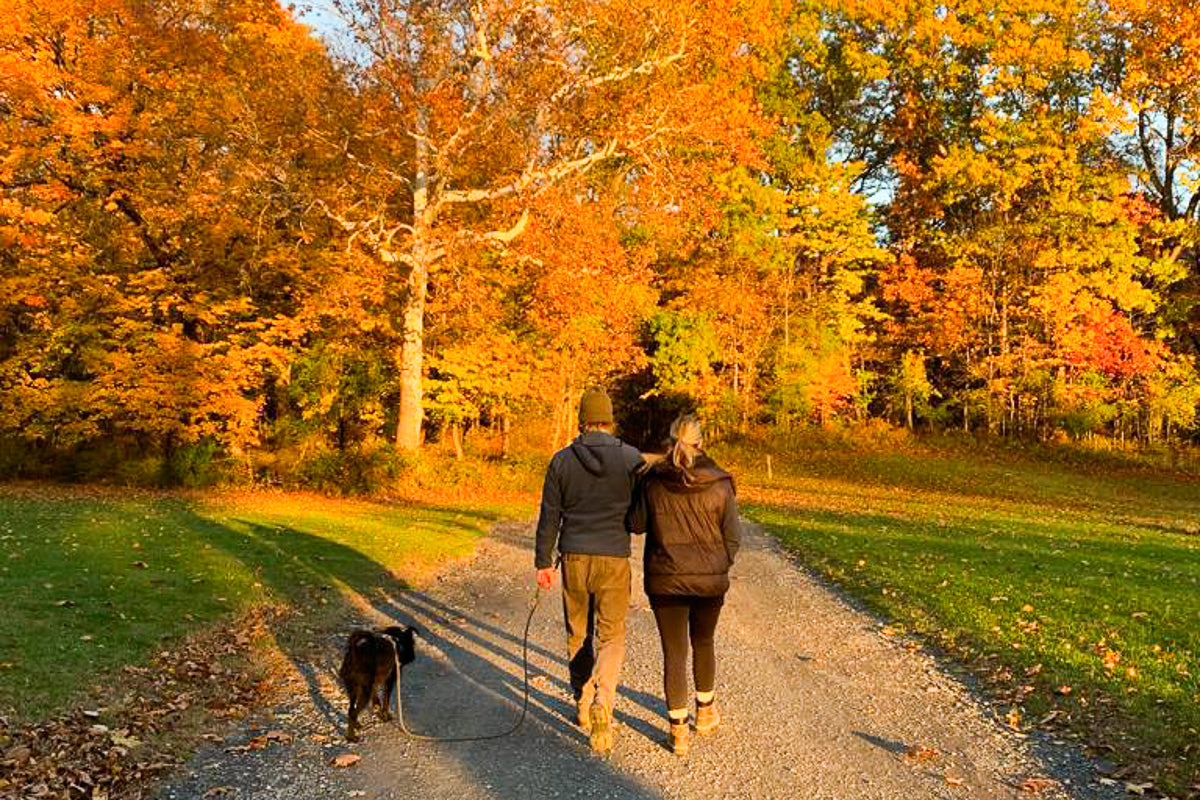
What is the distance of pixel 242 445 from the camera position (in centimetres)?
2344

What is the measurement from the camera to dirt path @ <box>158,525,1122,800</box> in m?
5.05

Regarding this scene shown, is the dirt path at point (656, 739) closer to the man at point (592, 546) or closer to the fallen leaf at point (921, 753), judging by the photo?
the fallen leaf at point (921, 753)

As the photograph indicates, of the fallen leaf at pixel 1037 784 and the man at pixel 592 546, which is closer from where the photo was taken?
the fallen leaf at pixel 1037 784

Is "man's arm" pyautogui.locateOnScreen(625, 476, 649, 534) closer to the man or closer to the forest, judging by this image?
the man

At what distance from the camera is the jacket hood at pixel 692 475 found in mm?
5547

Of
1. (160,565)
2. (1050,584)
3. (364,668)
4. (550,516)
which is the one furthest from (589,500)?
(1050,584)

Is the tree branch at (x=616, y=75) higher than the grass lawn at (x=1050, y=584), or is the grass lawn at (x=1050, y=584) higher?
the tree branch at (x=616, y=75)

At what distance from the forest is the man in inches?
633

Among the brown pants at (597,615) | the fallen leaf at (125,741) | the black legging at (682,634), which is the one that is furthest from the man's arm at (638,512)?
the fallen leaf at (125,741)

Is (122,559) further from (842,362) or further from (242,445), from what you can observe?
(842,362)

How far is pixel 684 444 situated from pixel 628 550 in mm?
933

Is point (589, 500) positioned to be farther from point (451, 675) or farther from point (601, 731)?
point (451, 675)

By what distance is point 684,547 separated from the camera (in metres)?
5.60

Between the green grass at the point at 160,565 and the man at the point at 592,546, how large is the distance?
350 cm
